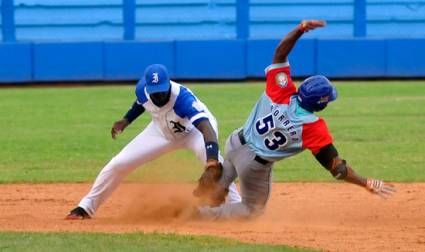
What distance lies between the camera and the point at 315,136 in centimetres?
752

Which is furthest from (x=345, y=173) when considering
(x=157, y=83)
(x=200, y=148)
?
(x=157, y=83)

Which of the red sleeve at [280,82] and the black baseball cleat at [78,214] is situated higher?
the red sleeve at [280,82]

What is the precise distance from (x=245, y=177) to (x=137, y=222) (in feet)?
3.37

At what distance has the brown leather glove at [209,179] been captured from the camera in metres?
7.79

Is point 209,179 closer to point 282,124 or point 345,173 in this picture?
point 282,124

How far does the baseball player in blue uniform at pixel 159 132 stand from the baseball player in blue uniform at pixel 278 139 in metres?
0.22

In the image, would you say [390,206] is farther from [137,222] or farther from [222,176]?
[137,222]

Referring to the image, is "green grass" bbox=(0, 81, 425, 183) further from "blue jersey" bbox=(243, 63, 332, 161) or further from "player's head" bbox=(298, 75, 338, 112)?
"player's head" bbox=(298, 75, 338, 112)

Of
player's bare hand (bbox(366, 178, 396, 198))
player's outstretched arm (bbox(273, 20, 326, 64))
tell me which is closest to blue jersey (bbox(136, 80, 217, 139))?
player's outstretched arm (bbox(273, 20, 326, 64))

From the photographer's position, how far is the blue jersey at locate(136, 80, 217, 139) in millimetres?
8133

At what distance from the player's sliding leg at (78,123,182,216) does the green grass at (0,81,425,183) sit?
5.58 ft

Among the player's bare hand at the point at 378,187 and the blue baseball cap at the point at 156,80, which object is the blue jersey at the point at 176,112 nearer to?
the blue baseball cap at the point at 156,80

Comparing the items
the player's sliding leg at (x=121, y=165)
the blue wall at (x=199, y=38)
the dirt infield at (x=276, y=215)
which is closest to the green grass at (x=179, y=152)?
the dirt infield at (x=276, y=215)

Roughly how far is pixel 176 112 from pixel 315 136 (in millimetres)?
1351
